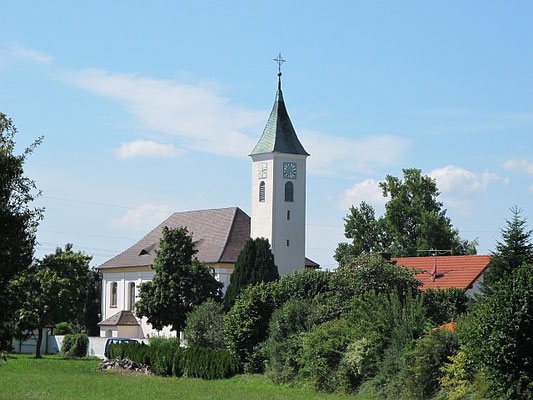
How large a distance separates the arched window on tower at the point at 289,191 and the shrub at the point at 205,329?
2493 cm

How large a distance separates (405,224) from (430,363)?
4667 centimetres

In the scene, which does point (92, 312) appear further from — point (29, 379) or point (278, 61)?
point (29, 379)

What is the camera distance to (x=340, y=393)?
94.5ft

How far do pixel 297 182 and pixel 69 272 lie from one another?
21.1m

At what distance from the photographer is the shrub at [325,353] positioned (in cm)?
2970

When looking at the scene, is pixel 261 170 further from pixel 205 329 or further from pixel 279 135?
pixel 205 329

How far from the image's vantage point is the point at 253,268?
5734 cm

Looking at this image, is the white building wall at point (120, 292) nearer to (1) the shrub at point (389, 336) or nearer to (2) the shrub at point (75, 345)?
(2) the shrub at point (75, 345)

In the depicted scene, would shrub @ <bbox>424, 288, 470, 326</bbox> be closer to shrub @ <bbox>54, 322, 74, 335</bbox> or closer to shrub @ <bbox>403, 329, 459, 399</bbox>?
shrub @ <bbox>403, 329, 459, 399</bbox>

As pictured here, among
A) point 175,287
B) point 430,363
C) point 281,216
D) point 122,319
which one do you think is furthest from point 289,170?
point 430,363

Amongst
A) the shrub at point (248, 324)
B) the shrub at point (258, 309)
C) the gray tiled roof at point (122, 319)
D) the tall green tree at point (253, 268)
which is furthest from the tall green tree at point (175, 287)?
the gray tiled roof at point (122, 319)

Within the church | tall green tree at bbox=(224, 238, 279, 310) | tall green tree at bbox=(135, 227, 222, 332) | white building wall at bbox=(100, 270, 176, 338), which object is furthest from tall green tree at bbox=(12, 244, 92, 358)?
white building wall at bbox=(100, 270, 176, 338)

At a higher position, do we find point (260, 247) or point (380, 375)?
point (260, 247)

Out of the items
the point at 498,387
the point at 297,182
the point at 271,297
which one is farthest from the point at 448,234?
the point at 498,387
